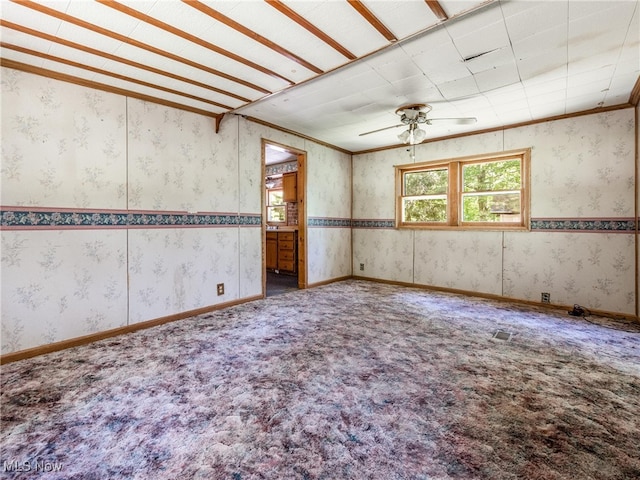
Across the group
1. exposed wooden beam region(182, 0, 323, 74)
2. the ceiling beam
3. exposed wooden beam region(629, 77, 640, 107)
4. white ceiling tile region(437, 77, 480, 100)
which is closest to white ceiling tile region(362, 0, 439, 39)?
exposed wooden beam region(182, 0, 323, 74)

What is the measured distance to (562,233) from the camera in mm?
3971

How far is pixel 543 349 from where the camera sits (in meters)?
2.67

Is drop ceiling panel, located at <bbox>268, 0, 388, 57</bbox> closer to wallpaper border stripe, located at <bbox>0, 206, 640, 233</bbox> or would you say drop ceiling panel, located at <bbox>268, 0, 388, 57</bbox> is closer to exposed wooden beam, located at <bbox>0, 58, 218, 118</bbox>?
exposed wooden beam, located at <bbox>0, 58, 218, 118</bbox>

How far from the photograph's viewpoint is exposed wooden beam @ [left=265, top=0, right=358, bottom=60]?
189 centimetres

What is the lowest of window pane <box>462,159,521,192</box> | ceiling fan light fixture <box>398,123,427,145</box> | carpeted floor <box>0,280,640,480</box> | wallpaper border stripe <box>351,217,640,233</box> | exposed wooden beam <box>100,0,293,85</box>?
carpeted floor <box>0,280,640,480</box>

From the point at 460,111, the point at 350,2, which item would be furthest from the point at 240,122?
the point at 460,111

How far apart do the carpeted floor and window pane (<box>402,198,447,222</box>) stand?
239cm

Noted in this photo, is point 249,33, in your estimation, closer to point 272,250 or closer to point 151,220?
point 151,220

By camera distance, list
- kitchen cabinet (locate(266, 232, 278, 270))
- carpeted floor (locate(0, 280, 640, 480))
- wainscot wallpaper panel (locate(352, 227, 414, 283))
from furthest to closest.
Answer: kitchen cabinet (locate(266, 232, 278, 270)) < wainscot wallpaper panel (locate(352, 227, 414, 283)) < carpeted floor (locate(0, 280, 640, 480))

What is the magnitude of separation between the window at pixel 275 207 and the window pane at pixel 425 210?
120 inches

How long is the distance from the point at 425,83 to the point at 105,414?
365 centimetres

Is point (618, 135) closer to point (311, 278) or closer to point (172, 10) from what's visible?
point (311, 278)

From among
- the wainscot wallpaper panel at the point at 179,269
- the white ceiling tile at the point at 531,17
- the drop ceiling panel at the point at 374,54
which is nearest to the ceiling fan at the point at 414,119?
the drop ceiling panel at the point at 374,54

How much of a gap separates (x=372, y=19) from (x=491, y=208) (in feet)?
11.8
